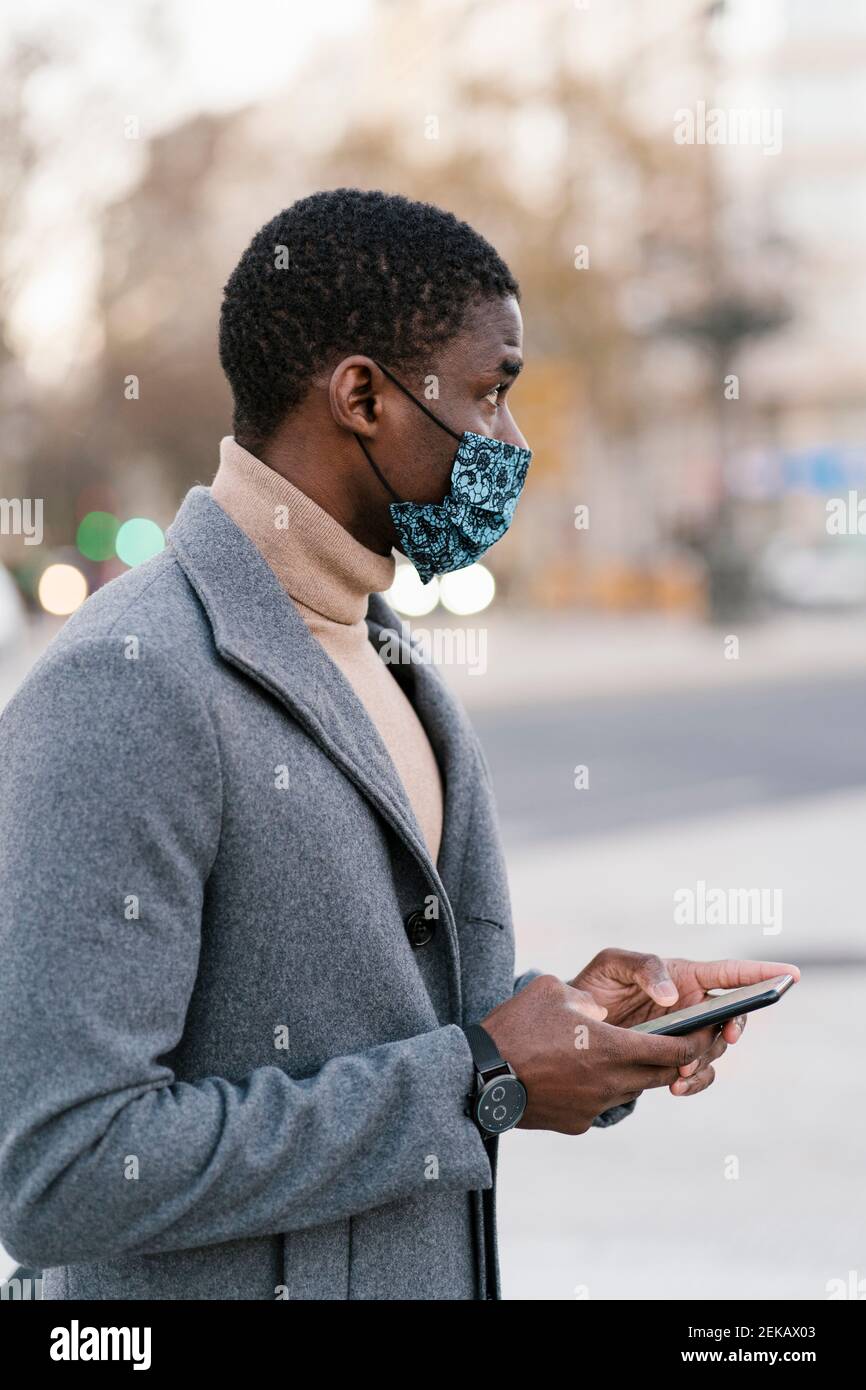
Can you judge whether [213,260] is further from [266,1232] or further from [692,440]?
[266,1232]

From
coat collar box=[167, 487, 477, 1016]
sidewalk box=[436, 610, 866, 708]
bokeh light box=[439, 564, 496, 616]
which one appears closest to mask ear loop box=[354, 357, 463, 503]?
coat collar box=[167, 487, 477, 1016]

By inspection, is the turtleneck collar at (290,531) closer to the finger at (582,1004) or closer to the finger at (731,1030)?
the finger at (582,1004)

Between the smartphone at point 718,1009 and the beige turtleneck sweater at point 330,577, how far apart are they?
0.34 metres

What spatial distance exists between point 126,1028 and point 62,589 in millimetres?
19052

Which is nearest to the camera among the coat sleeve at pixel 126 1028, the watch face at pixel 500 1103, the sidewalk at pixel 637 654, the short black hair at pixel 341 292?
the coat sleeve at pixel 126 1028

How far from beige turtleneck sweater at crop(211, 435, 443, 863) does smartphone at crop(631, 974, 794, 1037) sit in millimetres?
340

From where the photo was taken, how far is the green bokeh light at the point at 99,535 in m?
27.1

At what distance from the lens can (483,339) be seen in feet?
5.79

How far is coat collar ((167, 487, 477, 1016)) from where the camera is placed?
1590 millimetres

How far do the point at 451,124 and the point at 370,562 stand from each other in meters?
30.0

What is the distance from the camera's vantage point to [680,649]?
22.2 meters

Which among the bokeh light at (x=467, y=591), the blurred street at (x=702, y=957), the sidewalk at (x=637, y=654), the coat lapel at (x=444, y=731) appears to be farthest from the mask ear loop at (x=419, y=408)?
the bokeh light at (x=467, y=591)

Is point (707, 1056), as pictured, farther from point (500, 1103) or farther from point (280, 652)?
point (280, 652)
